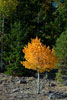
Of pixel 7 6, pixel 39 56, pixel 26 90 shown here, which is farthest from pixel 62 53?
pixel 7 6

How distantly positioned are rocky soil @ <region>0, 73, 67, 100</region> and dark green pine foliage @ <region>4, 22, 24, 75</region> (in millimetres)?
1109

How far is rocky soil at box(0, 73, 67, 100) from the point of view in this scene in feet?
54.3

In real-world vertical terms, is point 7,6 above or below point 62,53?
above

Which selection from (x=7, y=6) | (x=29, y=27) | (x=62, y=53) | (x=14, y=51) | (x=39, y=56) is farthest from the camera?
(x=29, y=27)

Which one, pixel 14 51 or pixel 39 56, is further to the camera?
pixel 14 51

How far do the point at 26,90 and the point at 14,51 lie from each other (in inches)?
315

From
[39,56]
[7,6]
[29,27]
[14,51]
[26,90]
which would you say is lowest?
[26,90]

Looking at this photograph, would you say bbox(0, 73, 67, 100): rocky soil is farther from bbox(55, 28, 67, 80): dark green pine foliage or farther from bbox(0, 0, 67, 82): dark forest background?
bbox(0, 0, 67, 82): dark forest background

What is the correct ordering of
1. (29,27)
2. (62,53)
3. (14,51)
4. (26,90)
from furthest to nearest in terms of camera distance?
1. (29,27)
2. (14,51)
3. (26,90)
4. (62,53)

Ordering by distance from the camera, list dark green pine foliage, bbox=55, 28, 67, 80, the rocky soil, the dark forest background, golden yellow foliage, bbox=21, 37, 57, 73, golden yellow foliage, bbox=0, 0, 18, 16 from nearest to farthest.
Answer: the rocky soil → golden yellow foliage, bbox=21, 37, 57, 73 → dark green pine foliage, bbox=55, 28, 67, 80 → the dark forest background → golden yellow foliage, bbox=0, 0, 18, 16

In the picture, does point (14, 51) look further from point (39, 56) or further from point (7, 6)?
point (39, 56)

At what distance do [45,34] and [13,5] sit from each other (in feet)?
18.9

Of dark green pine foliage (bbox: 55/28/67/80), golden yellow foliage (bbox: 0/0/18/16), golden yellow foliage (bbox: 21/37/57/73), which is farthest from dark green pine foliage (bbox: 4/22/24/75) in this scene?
golden yellow foliage (bbox: 21/37/57/73)

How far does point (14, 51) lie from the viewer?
1038 inches
